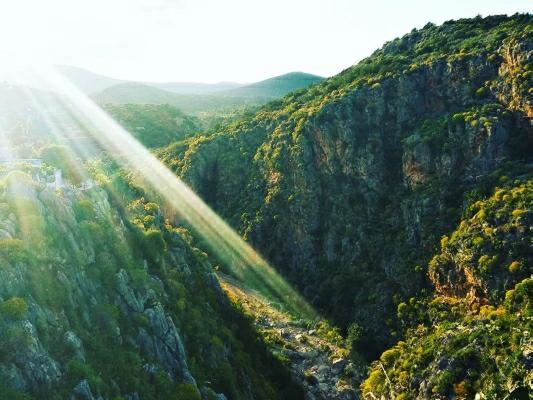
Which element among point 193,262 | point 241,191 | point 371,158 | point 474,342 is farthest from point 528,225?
point 241,191

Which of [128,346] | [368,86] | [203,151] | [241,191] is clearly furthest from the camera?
[203,151]

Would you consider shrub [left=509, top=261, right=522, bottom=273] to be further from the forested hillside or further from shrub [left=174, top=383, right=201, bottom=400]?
shrub [left=174, top=383, right=201, bottom=400]

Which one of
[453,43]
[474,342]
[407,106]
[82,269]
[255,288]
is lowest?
[255,288]

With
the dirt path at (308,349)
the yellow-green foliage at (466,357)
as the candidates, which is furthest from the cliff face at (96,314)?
the yellow-green foliage at (466,357)

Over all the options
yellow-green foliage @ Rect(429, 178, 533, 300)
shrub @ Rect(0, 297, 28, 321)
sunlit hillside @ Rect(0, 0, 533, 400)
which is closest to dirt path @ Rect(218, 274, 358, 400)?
sunlit hillside @ Rect(0, 0, 533, 400)

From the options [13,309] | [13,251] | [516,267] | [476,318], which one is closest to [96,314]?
[13,251]

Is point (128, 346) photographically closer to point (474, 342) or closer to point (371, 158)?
point (474, 342)
